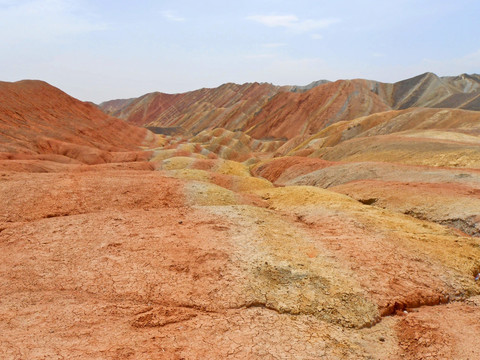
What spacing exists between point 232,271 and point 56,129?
5047cm

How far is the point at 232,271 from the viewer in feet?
29.8

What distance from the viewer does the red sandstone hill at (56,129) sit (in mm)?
41219

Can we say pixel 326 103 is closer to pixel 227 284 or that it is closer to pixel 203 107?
pixel 203 107

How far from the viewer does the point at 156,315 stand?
290 inches

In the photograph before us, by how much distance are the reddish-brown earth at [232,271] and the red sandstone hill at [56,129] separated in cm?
2430

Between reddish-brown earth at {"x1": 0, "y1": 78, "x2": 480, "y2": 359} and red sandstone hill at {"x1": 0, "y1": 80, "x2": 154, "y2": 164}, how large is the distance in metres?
24.3

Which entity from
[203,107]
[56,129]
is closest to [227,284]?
[56,129]

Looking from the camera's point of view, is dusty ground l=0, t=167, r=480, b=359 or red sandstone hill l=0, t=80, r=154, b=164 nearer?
dusty ground l=0, t=167, r=480, b=359

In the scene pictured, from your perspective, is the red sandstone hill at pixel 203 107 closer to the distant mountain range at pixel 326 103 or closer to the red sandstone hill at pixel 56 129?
the distant mountain range at pixel 326 103

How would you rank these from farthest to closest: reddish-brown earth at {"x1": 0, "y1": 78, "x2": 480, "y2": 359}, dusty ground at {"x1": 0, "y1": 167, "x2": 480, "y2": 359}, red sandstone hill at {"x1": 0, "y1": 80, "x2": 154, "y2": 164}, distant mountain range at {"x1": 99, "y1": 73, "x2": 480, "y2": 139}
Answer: distant mountain range at {"x1": 99, "y1": 73, "x2": 480, "y2": 139} → red sandstone hill at {"x1": 0, "y1": 80, "x2": 154, "y2": 164} → reddish-brown earth at {"x1": 0, "y1": 78, "x2": 480, "y2": 359} → dusty ground at {"x1": 0, "y1": 167, "x2": 480, "y2": 359}

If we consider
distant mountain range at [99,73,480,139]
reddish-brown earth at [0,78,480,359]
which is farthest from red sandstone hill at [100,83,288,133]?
reddish-brown earth at [0,78,480,359]

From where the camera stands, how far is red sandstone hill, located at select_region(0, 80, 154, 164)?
41.2 m

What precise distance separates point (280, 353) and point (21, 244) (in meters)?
8.75

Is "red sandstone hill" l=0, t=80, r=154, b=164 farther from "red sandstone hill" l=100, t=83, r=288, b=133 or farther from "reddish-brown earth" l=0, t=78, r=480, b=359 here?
"red sandstone hill" l=100, t=83, r=288, b=133
